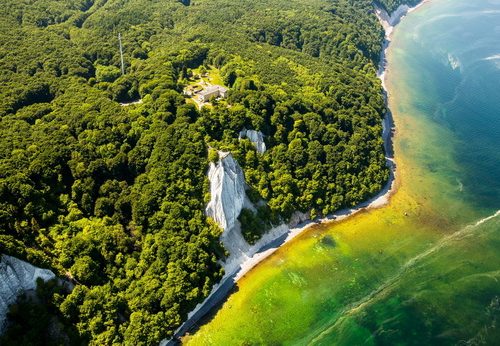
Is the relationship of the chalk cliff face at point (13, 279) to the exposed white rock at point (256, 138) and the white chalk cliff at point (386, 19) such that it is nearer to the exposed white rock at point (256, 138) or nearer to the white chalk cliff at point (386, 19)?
the exposed white rock at point (256, 138)

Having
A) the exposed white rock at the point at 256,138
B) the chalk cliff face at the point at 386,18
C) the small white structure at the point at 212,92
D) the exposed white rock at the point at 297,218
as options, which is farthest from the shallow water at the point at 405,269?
the chalk cliff face at the point at 386,18

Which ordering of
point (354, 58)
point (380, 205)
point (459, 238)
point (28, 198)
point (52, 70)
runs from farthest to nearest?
point (354, 58) → point (52, 70) → point (380, 205) → point (459, 238) → point (28, 198)

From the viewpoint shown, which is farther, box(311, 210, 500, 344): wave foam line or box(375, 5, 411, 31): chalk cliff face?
box(375, 5, 411, 31): chalk cliff face

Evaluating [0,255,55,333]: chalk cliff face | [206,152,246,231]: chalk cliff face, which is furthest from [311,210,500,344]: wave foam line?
[0,255,55,333]: chalk cliff face

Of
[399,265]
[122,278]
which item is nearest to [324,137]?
[399,265]

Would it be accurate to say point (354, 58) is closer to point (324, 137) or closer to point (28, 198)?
point (324, 137)

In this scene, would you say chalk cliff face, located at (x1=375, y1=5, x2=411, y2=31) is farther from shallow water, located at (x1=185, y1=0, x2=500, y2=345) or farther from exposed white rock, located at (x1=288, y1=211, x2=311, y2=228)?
exposed white rock, located at (x1=288, y1=211, x2=311, y2=228)

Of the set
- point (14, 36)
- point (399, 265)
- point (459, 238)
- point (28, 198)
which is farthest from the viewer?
point (14, 36)
